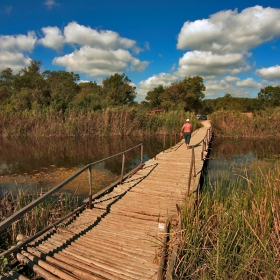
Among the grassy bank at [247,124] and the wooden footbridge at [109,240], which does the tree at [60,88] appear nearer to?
the grassy bank at [247,124]

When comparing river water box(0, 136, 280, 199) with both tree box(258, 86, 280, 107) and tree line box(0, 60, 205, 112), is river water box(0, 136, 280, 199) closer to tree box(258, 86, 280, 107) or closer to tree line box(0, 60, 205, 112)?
tree line box(0, 60, 205, 112)

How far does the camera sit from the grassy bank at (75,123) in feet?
75.9

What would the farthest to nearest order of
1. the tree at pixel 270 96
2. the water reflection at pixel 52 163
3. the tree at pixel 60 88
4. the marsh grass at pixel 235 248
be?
the tree at pixel 270 96 → the tree at pixel 60 88 → the water reflection at pixel 52 163 → the marsh grass at pixel 235 248

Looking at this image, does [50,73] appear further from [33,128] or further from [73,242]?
[73,242]

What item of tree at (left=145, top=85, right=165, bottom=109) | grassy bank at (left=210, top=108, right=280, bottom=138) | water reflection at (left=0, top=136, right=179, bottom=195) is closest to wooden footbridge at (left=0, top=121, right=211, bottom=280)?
water reflection at (left=0, top=136, right=179, bottom=195)

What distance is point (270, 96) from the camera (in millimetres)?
57344

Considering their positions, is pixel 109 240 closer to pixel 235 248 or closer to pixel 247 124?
pixel 235 248

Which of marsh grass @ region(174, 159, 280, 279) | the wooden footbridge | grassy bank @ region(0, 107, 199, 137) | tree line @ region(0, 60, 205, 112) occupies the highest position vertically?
tree line @ region(0, 60, 205, 112)

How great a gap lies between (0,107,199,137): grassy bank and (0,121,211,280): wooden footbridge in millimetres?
17271

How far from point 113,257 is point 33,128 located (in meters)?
23.0

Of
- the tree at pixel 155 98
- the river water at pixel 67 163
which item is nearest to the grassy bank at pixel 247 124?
the river water at pixel 67 163

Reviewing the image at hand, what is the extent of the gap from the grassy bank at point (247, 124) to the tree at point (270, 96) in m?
34.2

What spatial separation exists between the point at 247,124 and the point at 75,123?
1889cm

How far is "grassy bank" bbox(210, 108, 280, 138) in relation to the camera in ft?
75.6
